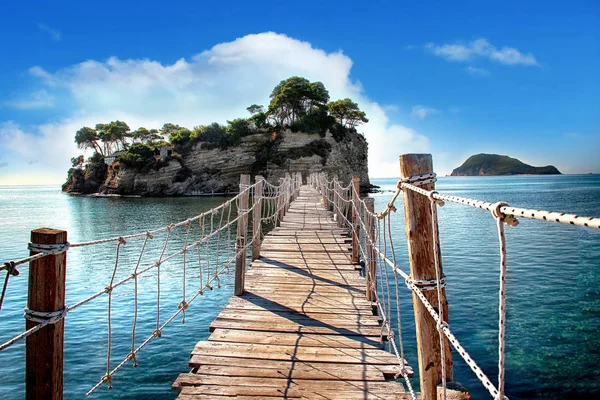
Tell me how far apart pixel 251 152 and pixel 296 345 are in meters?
65.3

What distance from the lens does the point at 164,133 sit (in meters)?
93.8

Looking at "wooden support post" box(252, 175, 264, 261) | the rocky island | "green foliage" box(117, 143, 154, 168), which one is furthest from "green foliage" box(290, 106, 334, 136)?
"wooden support post" box(252, 175, 264, 261)

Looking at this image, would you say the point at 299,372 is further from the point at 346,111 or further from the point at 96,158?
the point at 96,158

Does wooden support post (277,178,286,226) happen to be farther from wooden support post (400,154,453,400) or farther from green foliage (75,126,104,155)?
green foliage (75,126,104,155)

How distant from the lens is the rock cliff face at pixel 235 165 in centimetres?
6612

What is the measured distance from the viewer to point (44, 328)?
2.12 meters

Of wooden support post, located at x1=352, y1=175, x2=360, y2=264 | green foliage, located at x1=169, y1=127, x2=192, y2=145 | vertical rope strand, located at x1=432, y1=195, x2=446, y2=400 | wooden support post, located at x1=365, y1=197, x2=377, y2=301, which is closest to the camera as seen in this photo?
vertical rope strand, located at x1=432, y1=195, x2=446, y2=400

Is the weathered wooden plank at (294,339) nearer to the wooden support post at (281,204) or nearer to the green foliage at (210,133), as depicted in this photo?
the wooden support post at (281,204)

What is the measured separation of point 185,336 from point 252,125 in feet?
211

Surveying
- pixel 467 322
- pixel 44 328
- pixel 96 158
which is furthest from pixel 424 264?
pixel 96 158

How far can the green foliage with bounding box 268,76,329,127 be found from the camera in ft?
231

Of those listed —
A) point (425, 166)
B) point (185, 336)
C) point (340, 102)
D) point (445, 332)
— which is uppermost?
point (340, 102)

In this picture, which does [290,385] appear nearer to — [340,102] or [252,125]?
[252,125]

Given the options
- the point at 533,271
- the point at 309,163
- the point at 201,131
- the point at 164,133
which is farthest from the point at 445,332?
the point at 164,133
